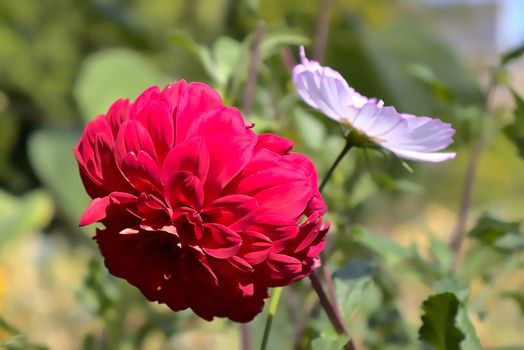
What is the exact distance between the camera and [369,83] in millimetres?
2053

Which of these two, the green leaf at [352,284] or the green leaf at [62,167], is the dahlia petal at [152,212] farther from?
the green leaf at [62,167]

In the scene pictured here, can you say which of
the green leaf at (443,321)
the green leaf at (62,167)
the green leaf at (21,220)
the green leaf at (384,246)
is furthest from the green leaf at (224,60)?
the green leaf at (62,167)

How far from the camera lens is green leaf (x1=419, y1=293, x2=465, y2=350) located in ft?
1.24

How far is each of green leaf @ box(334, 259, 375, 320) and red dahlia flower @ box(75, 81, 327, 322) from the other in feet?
0.31

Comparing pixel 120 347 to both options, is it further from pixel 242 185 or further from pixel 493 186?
pixel 493 186

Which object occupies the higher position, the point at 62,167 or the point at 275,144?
the point at 275,144

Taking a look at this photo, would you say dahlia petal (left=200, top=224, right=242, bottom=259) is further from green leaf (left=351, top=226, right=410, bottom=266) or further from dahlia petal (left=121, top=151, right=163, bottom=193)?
green leaf (left=351, top=226, right=410, bottom=266)

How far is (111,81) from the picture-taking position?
129 cm

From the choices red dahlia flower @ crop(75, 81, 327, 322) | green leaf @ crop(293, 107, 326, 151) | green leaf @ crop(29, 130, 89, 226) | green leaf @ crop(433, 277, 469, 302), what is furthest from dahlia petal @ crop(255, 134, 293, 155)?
green leaf @ crop(29, 130, 89, 226)

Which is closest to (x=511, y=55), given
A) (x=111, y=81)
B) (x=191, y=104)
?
(x=191, y=104)

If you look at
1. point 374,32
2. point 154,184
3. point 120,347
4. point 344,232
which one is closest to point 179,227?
point 154,184

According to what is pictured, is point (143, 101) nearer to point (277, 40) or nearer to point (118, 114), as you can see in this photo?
point (118, 114)

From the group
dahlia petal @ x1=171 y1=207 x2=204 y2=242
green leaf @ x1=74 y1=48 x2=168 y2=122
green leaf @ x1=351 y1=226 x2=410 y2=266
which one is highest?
dahlia petal @ x1=171 y1=207 x2=204 y2=242

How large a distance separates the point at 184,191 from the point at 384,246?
24 centimetres
